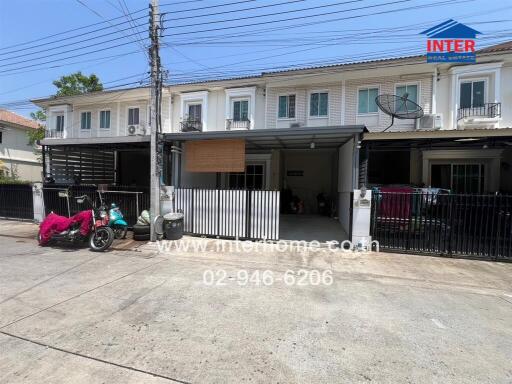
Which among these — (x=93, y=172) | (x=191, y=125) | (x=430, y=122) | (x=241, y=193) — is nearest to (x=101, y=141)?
(x=93, y=172)

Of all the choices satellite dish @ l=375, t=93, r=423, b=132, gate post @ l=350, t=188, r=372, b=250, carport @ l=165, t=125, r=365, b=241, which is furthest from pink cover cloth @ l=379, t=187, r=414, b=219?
satellite dish @ l=375, t=93, r=423, b=132

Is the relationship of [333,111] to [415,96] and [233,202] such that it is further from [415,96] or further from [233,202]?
[233,202]

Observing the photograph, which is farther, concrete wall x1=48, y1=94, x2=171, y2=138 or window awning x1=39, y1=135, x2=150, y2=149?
concrete wall x1=48, y1=94, x2=171, y2=138

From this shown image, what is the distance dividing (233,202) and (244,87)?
745 centimetres

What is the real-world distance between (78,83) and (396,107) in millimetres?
27145

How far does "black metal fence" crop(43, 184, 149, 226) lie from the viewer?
31.2 ft

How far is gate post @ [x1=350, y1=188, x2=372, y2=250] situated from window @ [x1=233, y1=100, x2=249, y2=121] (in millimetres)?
8128

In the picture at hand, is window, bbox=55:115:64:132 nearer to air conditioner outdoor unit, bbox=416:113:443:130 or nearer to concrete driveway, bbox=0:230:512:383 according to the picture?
concrete driveway, bbox=0:230:512:383

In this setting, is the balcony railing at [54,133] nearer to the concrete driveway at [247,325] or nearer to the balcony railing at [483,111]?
the concrete driveway at [247,325]

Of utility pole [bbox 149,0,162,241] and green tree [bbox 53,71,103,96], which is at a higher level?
green tree [bbox 53,71,103,96]

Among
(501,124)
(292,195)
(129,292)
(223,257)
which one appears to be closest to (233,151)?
(223,257)

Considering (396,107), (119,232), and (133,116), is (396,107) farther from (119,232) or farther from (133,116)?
(133,116)

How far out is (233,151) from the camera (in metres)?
9.16

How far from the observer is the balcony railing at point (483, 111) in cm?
1085
